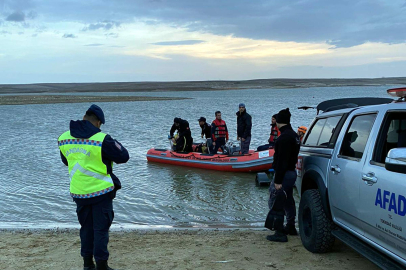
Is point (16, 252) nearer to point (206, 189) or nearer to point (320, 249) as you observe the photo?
point (320, 249)

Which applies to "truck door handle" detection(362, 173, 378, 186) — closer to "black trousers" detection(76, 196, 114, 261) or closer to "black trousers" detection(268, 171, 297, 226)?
"black trousers" detection(268, 171, 297, 226)

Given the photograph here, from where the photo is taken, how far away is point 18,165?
15594 millimetres

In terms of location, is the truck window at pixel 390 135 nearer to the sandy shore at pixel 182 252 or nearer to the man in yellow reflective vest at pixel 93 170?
the sandy shore at pixel 182 252

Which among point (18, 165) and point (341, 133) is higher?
point (341, 133)

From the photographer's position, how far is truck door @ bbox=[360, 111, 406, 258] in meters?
3.44

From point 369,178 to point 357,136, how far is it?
71 centimetres

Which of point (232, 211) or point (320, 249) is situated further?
point (232, 211)

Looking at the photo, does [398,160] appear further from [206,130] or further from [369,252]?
[206,130]

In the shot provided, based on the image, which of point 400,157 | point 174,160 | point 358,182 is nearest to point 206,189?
point 174,160

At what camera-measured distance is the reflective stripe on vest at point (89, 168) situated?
14.0ft

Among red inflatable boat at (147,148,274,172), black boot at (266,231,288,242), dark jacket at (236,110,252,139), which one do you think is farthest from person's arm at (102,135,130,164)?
dark jacket at (236,110,252,139)

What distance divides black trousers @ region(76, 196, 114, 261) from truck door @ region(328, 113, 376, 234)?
2.38 m

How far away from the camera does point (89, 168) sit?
14.1 feet

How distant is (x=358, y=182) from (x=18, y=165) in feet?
46.1
